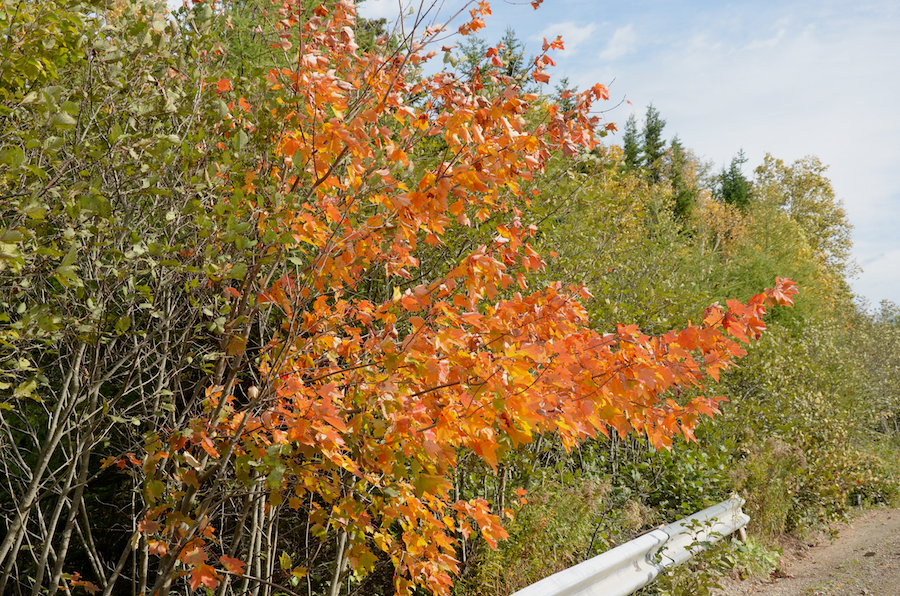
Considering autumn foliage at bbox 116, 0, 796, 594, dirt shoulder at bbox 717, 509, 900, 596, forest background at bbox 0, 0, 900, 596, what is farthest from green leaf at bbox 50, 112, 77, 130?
dirt shoulder at bbox 717, 509, 900, 596

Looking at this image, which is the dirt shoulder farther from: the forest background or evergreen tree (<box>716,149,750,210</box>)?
evergreen tree (<box>716,149,750,210</box>)

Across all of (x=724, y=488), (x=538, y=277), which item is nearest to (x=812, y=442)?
(x=724, y=488)

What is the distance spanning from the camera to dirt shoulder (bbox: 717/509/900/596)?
16.1 ft

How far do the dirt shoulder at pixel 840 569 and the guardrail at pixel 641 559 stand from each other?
0.46 m

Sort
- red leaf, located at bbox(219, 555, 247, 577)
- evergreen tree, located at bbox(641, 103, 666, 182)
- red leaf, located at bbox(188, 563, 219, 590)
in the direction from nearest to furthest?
red leaf, located at bbox(188, 563, 219, 590), red leaf, located at bbox(219, 555, 247, 577), evergreen tree, located at bbox(641, 103, 666, 182)

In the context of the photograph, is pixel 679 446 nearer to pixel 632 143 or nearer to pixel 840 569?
pixel 840 569

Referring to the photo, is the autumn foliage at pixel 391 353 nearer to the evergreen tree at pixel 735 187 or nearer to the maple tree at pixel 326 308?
the maple tree at pixel 326 308

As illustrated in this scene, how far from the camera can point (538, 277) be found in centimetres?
577

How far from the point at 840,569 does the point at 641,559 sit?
2.78 m

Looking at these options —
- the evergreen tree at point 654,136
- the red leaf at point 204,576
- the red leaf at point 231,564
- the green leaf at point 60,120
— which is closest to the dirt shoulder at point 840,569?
the red leaf at point 231,564

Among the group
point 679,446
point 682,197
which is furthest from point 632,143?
point 679,446

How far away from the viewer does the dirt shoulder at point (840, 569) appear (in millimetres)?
4898

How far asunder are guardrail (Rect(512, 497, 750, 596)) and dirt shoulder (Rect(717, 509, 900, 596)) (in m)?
0.46

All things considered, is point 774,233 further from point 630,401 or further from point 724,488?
point 630,401
